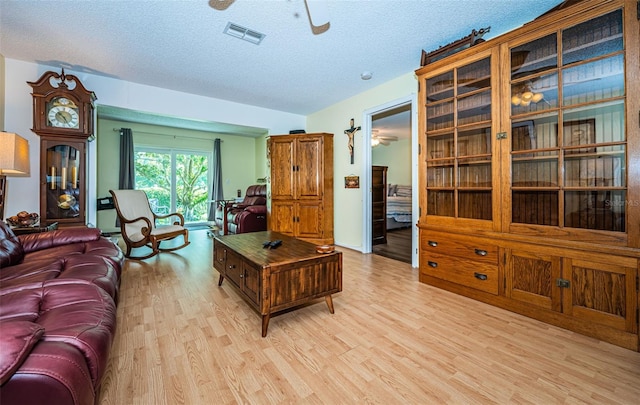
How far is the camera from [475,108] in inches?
94.8

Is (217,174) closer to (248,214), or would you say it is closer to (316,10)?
(248,214)

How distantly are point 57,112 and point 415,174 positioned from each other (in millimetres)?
4496

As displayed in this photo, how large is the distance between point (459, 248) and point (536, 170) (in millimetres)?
893

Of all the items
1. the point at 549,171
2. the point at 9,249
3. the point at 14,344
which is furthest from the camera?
the point at 549,171

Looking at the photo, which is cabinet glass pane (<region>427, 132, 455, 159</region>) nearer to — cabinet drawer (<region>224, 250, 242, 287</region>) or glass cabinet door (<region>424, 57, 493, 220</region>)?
glass cabinet door (<region>424, 57, 493, 220</region>)

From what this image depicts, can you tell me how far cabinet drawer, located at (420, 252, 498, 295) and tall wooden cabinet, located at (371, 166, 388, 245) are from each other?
1737 mm

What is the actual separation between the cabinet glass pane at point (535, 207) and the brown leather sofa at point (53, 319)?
2.76m

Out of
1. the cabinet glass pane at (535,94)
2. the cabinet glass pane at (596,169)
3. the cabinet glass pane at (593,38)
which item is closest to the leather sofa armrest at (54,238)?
the cabinet glass pane at (535,94)

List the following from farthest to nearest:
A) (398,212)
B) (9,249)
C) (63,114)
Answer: (398,212), (63,114), (9,249)

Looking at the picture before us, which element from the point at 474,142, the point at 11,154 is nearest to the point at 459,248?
the point at 474,142

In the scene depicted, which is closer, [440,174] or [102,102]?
[440,174]

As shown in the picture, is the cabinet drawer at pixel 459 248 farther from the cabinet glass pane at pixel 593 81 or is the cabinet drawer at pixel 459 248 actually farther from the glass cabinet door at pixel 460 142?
the cabinet glass pane at pixel 593 81

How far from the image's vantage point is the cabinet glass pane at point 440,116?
258 cm

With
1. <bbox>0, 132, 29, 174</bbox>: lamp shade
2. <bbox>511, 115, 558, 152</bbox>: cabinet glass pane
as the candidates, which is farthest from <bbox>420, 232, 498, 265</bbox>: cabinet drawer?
<bbox>0, 132, 29, 174</bbox>: lamp shade
